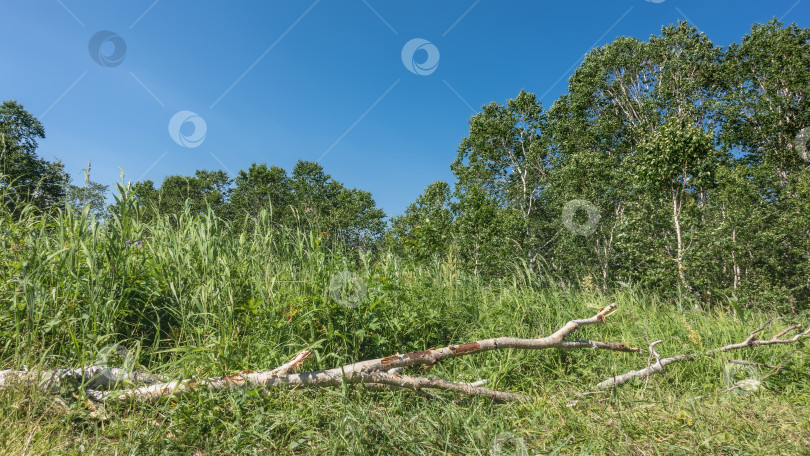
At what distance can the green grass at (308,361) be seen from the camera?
192cm

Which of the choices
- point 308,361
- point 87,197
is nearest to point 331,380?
point 308,361

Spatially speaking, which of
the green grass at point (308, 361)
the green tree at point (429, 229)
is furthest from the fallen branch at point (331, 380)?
the green tree at point (429, 229)

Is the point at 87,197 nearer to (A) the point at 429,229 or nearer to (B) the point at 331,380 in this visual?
(B) the point at 331,380

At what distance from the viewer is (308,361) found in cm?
271

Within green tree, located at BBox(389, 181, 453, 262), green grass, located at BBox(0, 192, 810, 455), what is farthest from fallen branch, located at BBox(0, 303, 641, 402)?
green tree, located at BBox(389, 181, 453, 262)

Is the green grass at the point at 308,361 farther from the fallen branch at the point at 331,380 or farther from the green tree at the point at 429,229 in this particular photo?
the green tree at the point at 429,229

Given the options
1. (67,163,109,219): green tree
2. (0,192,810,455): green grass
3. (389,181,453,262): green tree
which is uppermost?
(389,181,453,262): green tree

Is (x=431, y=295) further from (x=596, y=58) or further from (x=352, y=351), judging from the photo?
(x=596, y=58)

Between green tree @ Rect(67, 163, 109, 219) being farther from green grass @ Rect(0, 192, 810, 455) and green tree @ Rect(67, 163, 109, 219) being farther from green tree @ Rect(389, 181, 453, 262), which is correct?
green tree @ Rect(389, 181, 453, 262)

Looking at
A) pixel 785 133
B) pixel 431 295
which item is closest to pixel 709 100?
pixel 785 133

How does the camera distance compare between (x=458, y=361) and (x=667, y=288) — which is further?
(x=667, y=288)

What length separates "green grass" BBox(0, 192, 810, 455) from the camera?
6.31ft

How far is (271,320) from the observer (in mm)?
2674

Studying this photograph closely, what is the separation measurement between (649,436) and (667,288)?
10.5m
